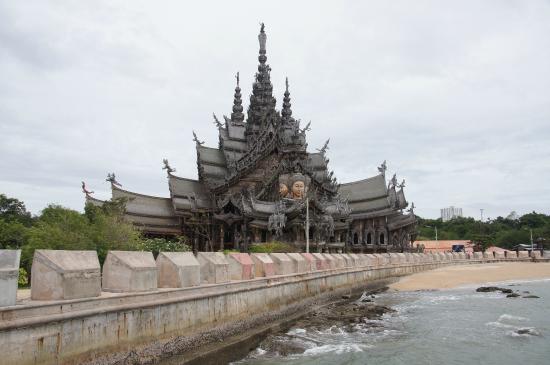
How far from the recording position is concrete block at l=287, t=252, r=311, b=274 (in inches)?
1030

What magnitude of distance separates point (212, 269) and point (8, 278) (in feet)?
26.1

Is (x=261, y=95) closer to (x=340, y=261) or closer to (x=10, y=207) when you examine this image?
(x=10, y=207)

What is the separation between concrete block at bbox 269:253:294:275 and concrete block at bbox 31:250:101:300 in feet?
41.6

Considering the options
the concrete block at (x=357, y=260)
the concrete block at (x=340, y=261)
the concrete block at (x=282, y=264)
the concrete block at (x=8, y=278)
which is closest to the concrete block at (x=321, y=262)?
the concrete block at (x=340, y=261)

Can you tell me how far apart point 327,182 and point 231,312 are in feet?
158

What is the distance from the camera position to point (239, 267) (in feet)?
64.7

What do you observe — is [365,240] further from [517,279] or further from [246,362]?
[246,362]

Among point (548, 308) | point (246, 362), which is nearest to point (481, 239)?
point (548, 308)

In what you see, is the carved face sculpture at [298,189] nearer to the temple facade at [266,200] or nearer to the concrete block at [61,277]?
the temple facade at [266,200]

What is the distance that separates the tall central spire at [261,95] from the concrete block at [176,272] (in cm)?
5051

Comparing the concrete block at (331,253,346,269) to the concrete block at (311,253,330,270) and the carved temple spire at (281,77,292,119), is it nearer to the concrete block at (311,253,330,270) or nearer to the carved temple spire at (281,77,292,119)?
the concrete block at (311,253,330,270)

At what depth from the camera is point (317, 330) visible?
21.0 m

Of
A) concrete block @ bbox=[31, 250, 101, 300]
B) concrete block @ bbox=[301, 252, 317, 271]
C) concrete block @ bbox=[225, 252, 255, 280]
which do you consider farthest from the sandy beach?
concrete block @ bbox=[31, 250, 101, 300]

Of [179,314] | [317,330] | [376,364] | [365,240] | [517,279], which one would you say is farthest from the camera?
[365,240]
